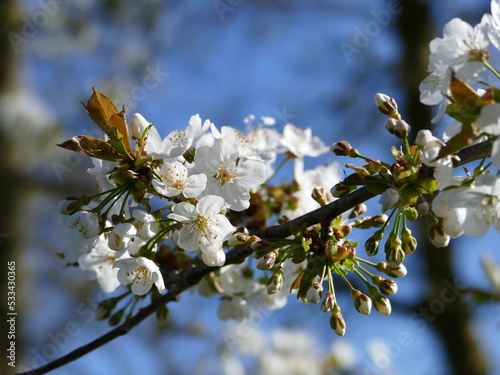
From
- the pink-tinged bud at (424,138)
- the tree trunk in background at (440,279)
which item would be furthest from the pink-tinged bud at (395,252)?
the tree trunk in background at (440,279)

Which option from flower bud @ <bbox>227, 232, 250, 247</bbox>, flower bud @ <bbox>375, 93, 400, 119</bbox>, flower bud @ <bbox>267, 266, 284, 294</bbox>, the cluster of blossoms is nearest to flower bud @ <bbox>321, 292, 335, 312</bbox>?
the cluster of blossoms

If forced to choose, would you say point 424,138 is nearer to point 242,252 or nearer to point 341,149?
point 341,149

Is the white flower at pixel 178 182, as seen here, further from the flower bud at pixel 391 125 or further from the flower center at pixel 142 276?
the flower bud at pixel 391 125

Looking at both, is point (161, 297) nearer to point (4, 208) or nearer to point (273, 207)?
point (273, 207)

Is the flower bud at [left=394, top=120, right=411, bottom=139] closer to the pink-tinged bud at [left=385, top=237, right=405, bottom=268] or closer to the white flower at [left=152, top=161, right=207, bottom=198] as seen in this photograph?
the pink-tinged bud at [left=385, top=237, right=405, bottom=268]

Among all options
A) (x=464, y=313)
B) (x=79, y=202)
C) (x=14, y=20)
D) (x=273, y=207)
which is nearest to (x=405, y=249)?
(x=273, y=207)
